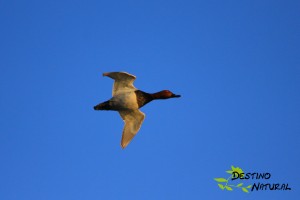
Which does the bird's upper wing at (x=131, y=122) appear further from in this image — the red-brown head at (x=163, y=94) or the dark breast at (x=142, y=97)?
the red-brown head at (x=163, y=94)

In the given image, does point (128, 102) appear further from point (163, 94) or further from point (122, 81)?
point (163, 94)

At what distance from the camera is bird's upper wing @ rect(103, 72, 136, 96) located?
53.9 feet

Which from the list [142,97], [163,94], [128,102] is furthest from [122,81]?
[163,94]

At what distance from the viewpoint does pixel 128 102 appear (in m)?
17.2

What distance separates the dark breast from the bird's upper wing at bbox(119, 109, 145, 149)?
472 mm

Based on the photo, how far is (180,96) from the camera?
17875 millimetres

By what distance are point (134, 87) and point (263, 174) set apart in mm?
5875

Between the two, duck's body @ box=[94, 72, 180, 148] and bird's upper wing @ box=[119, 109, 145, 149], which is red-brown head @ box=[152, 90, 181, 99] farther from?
bird's upper wing @ box=[119, 109, 145, 149]

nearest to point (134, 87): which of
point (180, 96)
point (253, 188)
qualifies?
point (180, 96)

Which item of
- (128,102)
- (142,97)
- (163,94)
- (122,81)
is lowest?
(128,102)

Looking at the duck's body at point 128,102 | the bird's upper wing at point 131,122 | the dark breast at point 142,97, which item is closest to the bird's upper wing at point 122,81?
the duck's body at point 128,102

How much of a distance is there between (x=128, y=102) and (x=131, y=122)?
105 cm

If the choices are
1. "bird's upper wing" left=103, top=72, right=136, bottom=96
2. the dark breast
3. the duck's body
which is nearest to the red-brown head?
the duck's body

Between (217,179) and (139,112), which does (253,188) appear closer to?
(217,179)
